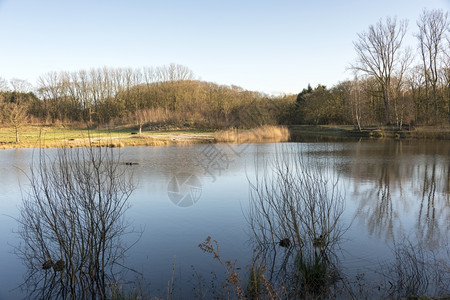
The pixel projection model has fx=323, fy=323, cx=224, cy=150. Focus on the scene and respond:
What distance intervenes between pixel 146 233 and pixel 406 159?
13.5m

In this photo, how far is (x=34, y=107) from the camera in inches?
1778

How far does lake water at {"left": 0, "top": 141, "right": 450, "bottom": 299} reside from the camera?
205 inches

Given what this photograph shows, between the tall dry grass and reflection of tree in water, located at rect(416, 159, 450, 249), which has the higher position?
the tall dry grass

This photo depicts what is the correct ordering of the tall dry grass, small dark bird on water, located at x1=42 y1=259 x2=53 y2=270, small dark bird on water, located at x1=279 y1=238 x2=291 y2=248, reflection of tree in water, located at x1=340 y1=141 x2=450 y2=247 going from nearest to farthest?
1. small dark bird on water, located at x1=42 y1=259 x2=53 y2=270
2. small dark bird on water, located at x1=279 y1=238 x2=291 y2=248
3. reflection of tree in water, located at x1=340 y1=141 x2=450 y2=247
4. the tall dry grass

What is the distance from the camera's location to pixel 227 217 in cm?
767

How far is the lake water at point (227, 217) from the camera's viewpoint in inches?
205

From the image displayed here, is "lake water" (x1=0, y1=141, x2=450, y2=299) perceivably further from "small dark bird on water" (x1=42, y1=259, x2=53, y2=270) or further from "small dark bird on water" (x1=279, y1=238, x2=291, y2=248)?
"small dark bird on water" (x1=279, y1=238, x2=291, y2=248)

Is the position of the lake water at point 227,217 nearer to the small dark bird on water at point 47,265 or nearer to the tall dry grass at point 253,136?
the small dark bird on water at point 47,265

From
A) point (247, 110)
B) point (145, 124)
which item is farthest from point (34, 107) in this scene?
point (247, 110)

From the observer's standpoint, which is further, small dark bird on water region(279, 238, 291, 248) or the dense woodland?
the dense woodland

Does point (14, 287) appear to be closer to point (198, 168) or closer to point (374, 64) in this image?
point (198, 168)

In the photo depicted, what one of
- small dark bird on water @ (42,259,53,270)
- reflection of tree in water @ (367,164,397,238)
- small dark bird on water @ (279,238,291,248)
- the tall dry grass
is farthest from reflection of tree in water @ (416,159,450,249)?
the tall dry grass

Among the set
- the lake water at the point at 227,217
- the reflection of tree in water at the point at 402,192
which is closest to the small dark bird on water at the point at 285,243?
the lake water at the point at 227,217

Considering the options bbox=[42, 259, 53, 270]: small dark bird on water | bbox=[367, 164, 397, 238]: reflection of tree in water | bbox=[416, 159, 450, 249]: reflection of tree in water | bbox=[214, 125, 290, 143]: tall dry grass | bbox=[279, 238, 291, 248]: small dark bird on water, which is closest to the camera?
bbox=[42, 259, 53, 270]: small dark bird on water
